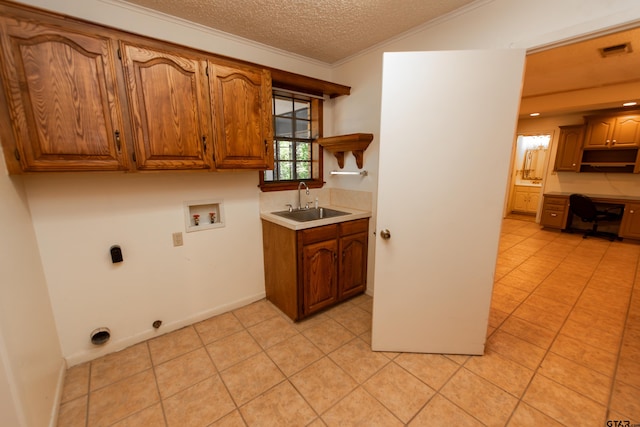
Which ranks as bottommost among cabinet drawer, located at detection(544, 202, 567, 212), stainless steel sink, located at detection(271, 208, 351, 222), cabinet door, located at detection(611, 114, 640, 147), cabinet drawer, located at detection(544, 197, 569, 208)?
cabinet drawer, located at detection(544, 202, 567, 212)

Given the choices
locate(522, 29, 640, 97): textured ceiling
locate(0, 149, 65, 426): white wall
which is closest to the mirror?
locate(522, 29, 640, 97): textured ceiling

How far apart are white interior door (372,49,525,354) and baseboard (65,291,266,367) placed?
1390 mm

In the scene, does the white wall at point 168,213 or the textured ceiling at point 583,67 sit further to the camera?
the textured ceiling at point 583,67

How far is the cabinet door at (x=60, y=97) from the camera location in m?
1.28

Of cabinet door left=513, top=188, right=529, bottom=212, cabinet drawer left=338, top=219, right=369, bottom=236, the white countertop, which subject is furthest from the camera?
cabinet door left=513, top=188, right=529, bottom=212

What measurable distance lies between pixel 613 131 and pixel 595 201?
1338 mm

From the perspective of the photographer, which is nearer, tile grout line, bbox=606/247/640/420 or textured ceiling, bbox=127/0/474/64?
tile grout line, bbox=606/247/640/420

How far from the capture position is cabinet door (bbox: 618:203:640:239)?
440cm

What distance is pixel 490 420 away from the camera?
140cm

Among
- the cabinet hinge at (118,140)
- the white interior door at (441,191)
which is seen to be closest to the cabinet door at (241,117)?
the cabinet hinge at (118,140)

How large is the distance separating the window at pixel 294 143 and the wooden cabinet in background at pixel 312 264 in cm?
59

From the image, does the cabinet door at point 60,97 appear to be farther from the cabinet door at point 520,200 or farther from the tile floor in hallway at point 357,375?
the cabinet door at point 520,200

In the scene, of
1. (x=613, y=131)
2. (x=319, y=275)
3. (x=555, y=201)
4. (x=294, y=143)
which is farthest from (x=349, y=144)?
(x=613, y=131)

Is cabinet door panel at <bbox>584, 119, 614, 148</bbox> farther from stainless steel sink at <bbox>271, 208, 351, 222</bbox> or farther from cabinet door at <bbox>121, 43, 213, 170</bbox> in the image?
cabinet door at <bbox>121, 43, 213, 170</bbox>
